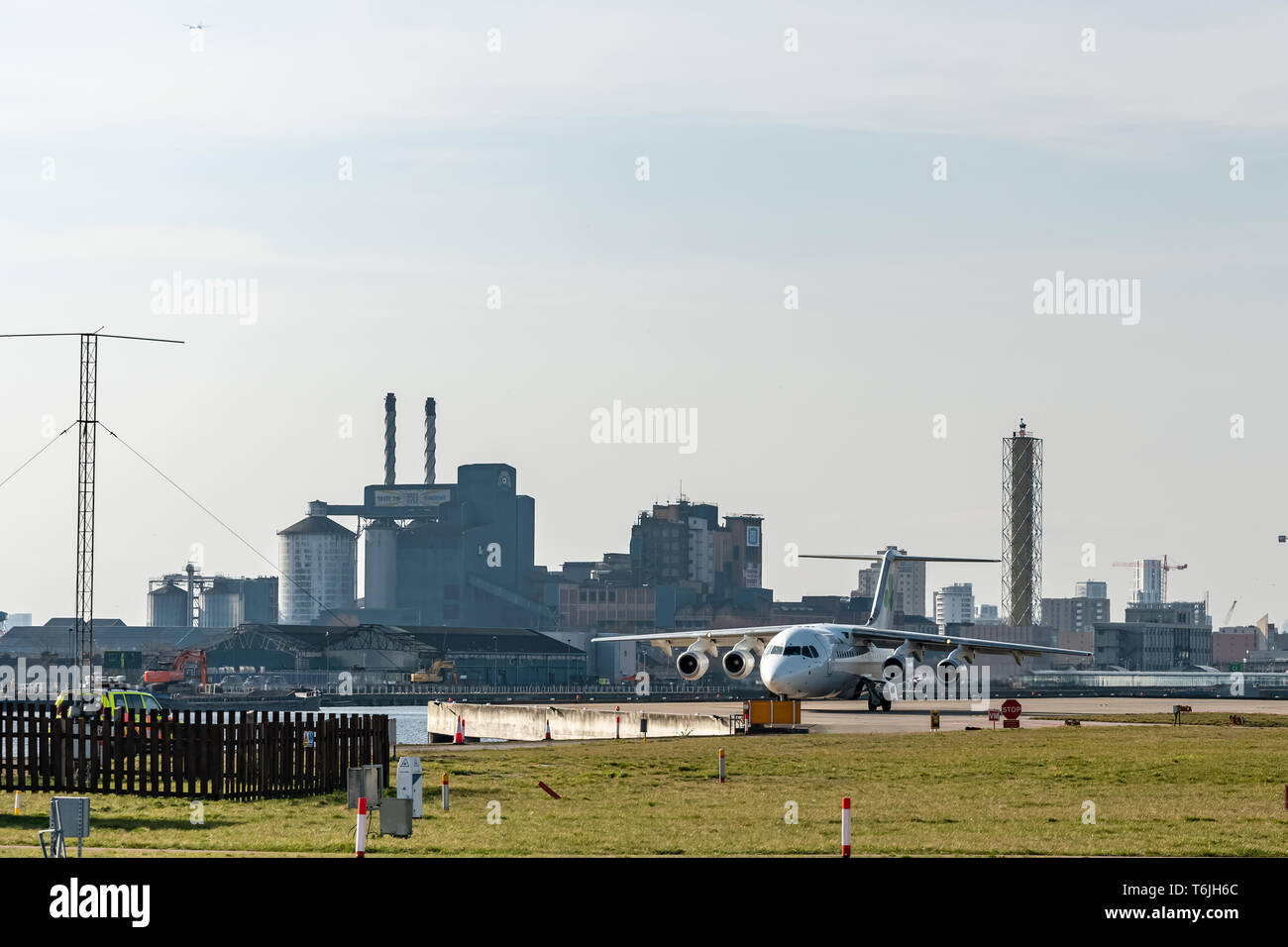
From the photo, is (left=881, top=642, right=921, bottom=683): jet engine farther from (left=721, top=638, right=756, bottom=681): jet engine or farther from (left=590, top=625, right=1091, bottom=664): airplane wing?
(left=721, top=638, right=756, bottom=681): jet engine

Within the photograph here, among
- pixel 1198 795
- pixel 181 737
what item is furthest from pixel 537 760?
pixel 1198 795

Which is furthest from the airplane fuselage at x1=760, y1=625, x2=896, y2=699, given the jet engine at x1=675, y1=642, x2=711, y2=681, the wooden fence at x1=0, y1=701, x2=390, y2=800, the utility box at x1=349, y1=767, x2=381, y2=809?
the utility box at x1=349, y1=767, x2=381, y2=809

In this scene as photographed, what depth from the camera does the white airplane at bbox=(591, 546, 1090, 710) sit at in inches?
2773

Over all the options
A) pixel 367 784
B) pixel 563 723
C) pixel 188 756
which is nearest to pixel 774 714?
pixel 563 723

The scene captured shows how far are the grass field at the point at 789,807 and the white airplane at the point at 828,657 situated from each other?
2117 centimetres

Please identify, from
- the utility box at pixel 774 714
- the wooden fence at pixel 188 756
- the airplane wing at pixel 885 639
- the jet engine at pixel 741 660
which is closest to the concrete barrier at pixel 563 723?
the utility box at pixel 774 714

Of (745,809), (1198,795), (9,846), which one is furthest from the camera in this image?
(1198,795)

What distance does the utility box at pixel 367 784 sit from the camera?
26.1m

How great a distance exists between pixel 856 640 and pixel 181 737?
47.1 metres

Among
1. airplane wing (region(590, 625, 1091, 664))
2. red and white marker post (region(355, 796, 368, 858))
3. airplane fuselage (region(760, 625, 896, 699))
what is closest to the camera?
red and white marker post (region(355, 796, 368, 858))

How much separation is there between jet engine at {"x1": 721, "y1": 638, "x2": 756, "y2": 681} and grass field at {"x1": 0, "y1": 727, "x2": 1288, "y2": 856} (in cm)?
2587

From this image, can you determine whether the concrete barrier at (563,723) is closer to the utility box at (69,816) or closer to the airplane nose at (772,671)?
the airplane nose at (772,671)
